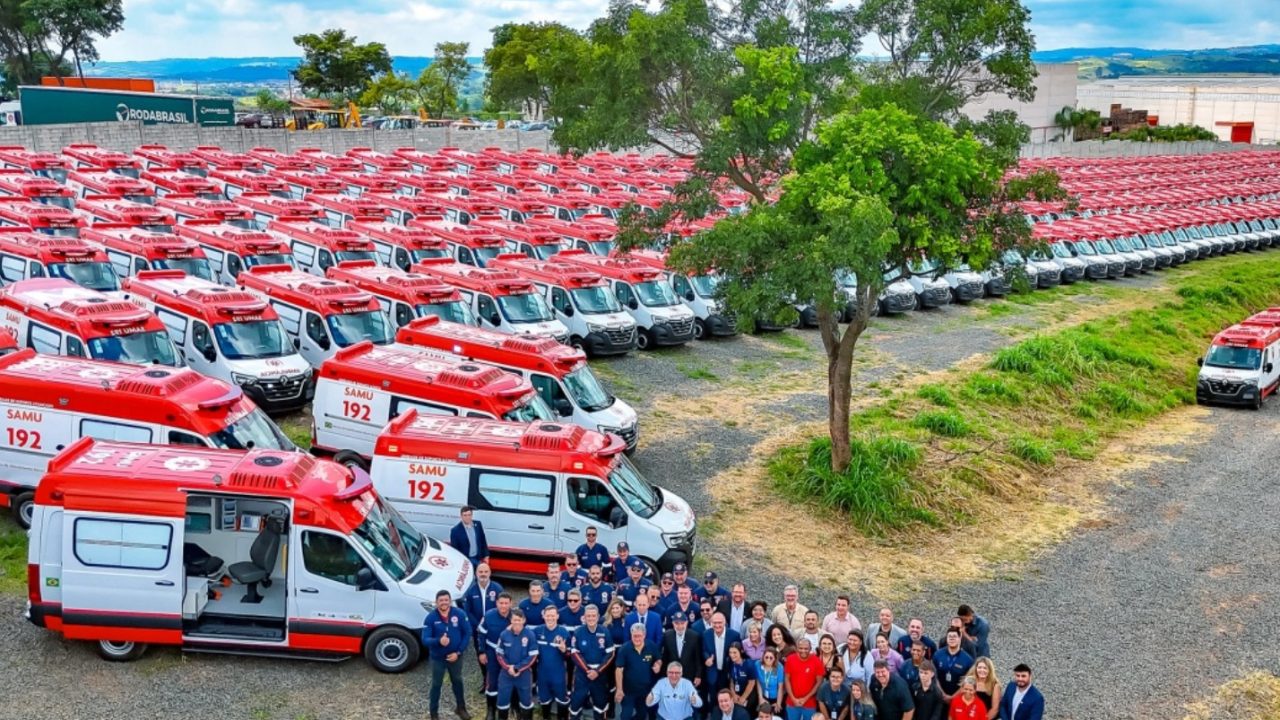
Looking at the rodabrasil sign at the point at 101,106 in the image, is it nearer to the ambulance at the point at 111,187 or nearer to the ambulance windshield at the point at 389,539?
the ambulance at the point at 111,187

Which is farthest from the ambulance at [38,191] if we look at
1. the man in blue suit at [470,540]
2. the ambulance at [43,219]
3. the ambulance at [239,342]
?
the man in blue suit at [470,540]

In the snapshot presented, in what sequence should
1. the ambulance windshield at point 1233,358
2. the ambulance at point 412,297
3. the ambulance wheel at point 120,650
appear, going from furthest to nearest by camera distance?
the ambulance windshield at point 1233,358 < the ambulance at point 412,297 < the ambulance wheel at point 120,650

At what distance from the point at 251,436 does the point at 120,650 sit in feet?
13.6

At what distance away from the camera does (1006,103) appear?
9488 cm

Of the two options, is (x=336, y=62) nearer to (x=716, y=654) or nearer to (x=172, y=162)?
(x=172, y=162)

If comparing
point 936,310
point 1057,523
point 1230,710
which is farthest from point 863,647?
point 936,310

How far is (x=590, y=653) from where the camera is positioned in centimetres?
1185

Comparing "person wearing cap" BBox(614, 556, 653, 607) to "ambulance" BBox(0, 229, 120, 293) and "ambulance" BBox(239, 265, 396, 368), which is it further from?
"ambulance" BBox(0, 229, 120, 293)

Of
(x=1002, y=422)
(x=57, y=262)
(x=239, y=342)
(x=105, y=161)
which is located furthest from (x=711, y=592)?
(x=105, y=161)

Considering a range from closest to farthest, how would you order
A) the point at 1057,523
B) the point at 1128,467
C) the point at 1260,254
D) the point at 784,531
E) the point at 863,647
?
the point at 863,647
the point at 784,531
the point at 1057,523
the point at 1128,467
the point at 1260,254

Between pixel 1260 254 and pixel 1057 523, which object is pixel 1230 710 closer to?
pixel 1057 523

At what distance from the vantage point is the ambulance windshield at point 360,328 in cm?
2277

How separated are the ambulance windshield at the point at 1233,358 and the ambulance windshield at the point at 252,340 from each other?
23.3 m

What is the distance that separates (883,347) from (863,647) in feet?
67.9
